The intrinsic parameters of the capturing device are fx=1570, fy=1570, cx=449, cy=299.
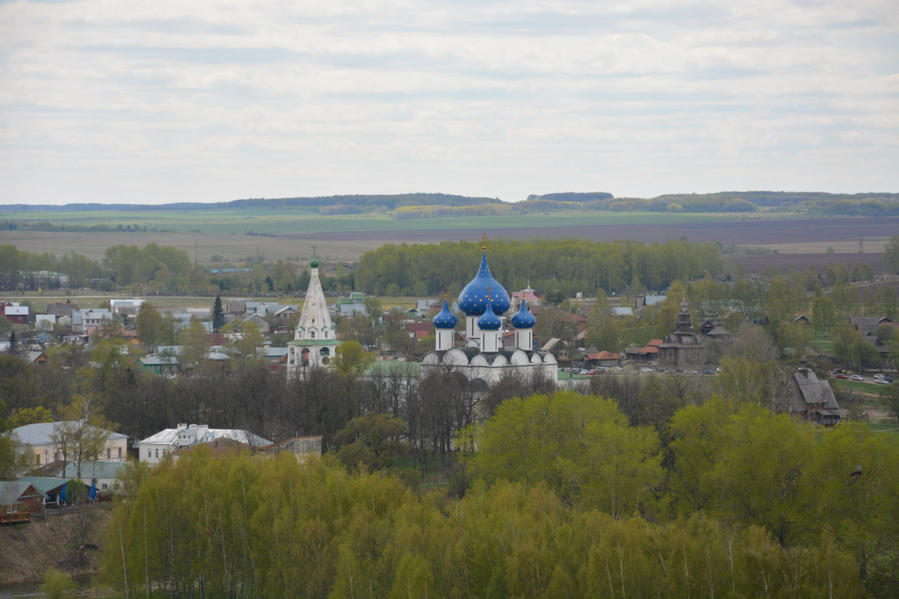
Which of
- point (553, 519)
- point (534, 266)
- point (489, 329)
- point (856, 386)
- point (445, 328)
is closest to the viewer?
point (553, 519)

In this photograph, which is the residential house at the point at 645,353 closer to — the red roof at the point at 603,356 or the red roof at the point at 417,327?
the red roof at the point at 603,356

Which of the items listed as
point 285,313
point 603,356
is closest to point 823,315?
point 603,356

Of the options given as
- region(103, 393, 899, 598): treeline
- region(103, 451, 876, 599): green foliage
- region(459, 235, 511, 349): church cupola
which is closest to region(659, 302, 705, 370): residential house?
region(459, 235, 511, 349): church cupola

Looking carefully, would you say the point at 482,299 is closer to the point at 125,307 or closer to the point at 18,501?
the point at 18,501

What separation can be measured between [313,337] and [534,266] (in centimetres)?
6044

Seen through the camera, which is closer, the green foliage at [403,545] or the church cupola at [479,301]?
the green foliage at [403,545]

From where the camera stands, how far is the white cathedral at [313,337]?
63.0m

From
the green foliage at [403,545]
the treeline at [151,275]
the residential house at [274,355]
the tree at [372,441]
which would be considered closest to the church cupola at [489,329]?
the tree at [372,441]

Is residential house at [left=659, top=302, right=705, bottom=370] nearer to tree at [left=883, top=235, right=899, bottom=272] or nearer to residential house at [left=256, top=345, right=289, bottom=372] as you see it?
residential house at [left=256, top=345, right=289, bottom=372]

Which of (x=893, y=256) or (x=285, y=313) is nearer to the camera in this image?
(x=285, y=313)

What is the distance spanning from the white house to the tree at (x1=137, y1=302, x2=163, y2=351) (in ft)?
119

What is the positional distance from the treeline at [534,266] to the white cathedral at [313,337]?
5436 centimetres

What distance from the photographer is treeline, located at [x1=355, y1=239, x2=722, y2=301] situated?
4781 inches

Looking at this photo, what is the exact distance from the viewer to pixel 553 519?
101 feet
